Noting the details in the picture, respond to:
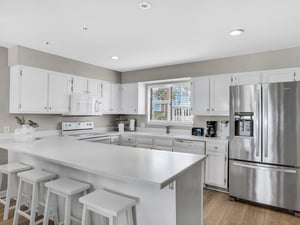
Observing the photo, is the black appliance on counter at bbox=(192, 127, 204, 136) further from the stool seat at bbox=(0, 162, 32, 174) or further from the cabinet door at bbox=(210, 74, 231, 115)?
the stool seat at bbox=(0, 162, 32, 174)

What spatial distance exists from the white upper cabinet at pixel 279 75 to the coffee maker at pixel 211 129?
45.8 inches

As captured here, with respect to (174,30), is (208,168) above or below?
below

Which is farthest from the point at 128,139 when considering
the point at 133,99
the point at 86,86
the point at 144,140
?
the point at 86,86

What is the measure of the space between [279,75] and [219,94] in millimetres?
978

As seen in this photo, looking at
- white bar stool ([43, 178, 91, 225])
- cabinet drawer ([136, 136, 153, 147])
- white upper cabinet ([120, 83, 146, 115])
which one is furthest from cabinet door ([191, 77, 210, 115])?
white bar stool ([43, 178, 91, 225])

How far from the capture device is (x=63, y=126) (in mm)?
3820

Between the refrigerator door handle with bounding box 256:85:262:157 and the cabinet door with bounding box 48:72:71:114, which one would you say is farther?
the cabinet door with bounding box 48:72:71:114

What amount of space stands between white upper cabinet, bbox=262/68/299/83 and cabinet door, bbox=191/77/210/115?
97 cm

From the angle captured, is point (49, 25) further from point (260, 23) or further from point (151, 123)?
point (151, 123)

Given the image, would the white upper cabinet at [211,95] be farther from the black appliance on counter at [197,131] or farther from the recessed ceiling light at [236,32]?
the recessed ceiling light at [236,32]

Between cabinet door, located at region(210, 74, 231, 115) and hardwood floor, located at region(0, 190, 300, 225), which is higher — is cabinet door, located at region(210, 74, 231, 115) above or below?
above

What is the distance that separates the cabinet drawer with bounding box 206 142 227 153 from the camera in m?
3.32

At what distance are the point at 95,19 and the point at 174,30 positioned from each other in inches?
39.1

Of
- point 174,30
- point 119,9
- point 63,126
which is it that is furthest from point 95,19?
point 63,126
